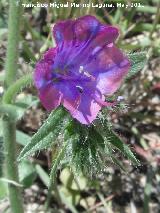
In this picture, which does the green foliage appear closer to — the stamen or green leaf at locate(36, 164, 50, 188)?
the stamen

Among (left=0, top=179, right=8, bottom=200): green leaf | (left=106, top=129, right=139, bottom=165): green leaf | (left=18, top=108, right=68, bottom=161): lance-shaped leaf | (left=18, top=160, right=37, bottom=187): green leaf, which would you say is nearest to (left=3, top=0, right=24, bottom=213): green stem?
(left=0, top=179, right=8, bottom=200): green leaf

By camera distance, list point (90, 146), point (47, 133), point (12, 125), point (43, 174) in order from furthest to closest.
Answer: point (43, 174)
point (12, 125)
point (90, 146)
point (47, 133)

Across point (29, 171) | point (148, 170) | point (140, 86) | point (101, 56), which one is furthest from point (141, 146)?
point (101, 56)

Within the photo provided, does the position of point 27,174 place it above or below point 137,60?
below

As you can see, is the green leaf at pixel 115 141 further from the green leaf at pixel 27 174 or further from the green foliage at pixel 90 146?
the green leaf at pixel 27 174

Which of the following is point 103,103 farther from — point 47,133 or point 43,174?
point 43,174

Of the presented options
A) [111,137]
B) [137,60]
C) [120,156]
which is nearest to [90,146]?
[111,137]
